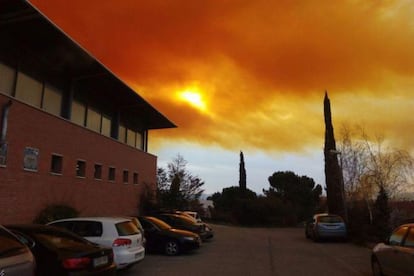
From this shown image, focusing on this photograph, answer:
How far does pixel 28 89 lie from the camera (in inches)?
686

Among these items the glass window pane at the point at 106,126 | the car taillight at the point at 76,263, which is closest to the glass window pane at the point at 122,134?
the glass window pane at the point at 106,126

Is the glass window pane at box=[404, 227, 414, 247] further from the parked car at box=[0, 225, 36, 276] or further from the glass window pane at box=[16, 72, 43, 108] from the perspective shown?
the glass window pane at box=[16, 72, 43, 108]

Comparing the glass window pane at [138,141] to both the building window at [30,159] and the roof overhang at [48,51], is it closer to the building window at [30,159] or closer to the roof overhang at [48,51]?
the roof overhang at [48,51]

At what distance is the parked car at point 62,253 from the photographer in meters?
7.10

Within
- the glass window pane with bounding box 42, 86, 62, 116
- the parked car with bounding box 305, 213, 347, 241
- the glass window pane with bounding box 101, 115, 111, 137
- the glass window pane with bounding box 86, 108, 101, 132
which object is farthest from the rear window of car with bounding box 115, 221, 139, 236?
the glass window pane with bounding box 101, 115, 111, 137

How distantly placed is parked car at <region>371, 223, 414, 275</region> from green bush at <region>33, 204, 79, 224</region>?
12216 millimetres

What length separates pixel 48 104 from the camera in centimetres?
1889

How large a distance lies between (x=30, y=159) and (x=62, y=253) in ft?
32.8

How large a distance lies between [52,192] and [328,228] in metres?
13.7

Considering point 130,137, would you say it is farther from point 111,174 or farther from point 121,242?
point 121,242

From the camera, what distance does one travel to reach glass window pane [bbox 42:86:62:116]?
18750mm

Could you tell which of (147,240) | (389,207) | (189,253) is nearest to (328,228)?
(389,207)

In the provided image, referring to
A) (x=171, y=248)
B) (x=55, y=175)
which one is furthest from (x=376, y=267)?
(x=55, y=175)

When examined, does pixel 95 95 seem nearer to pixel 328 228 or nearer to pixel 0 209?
pixel 0 209
